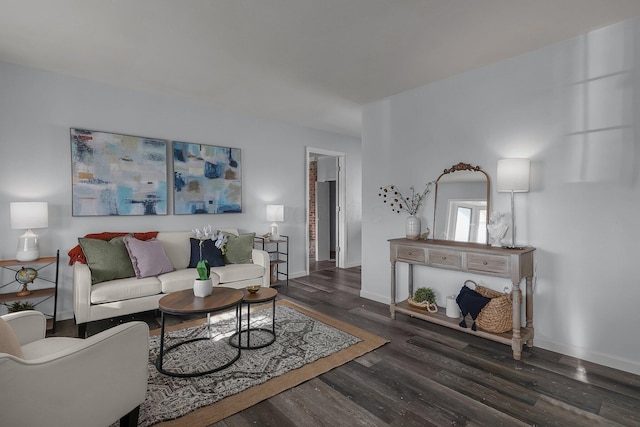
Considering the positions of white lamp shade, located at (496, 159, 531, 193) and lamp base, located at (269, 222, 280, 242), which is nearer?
white lamp shade, located at (496, 159, 531, 193)

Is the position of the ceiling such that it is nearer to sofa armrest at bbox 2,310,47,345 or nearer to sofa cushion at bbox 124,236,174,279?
sofa cushion at bbox 124,236,174,279

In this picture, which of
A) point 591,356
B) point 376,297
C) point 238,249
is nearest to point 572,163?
point 591,356

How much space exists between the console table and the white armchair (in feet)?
8.33

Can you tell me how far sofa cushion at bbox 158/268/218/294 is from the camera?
3377mm

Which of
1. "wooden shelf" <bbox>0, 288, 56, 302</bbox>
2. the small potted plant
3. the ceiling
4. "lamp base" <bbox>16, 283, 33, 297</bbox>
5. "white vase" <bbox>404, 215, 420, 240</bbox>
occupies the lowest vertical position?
the small potted plant

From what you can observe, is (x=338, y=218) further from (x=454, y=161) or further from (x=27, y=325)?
(x=27, y=325)

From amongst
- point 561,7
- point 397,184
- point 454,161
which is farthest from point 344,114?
point 561,7

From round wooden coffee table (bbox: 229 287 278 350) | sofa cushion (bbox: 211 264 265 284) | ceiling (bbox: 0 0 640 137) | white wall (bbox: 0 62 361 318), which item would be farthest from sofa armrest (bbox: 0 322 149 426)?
white wall (bbox: 0 62 361 318)

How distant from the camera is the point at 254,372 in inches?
93.0

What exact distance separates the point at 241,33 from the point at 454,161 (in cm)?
243

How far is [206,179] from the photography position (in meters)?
4.46

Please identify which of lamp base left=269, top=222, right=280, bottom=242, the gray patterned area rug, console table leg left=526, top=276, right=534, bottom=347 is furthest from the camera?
lamp base left=269, top=222, right=280, bottom=242

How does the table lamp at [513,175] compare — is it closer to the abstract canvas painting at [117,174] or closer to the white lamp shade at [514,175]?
the white lamp shade at [514,175]

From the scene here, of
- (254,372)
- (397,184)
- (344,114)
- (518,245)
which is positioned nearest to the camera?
(254,372)
